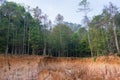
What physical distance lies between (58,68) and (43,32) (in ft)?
59.1

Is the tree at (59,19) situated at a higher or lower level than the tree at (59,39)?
higher

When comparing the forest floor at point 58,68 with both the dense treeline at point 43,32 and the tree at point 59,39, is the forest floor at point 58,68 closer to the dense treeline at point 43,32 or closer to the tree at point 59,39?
the dense treeline at point 43,32

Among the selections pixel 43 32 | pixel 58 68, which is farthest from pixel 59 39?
pixel 58 68

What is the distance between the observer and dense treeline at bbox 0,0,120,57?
97.4 ft

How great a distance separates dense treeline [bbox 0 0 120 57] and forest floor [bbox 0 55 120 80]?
35.4 ft

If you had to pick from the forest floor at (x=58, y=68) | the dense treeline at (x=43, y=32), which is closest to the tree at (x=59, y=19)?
the dense treeline at (x=43, y=32)

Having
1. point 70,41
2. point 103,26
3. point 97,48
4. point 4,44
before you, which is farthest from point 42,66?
point 70,41

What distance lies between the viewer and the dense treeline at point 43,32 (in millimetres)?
29678

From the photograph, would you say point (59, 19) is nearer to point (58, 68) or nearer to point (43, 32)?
point (43, 32)

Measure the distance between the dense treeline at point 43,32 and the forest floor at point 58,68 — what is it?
10784mm

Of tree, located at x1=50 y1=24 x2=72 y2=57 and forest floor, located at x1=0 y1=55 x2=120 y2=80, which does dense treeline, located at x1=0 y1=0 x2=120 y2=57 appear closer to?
tree, located at x1=50 y1=24 x2=72 y2=57

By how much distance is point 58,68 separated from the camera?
1819 cm

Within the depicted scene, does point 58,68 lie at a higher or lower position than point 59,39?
lower

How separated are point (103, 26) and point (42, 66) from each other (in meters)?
19.3
